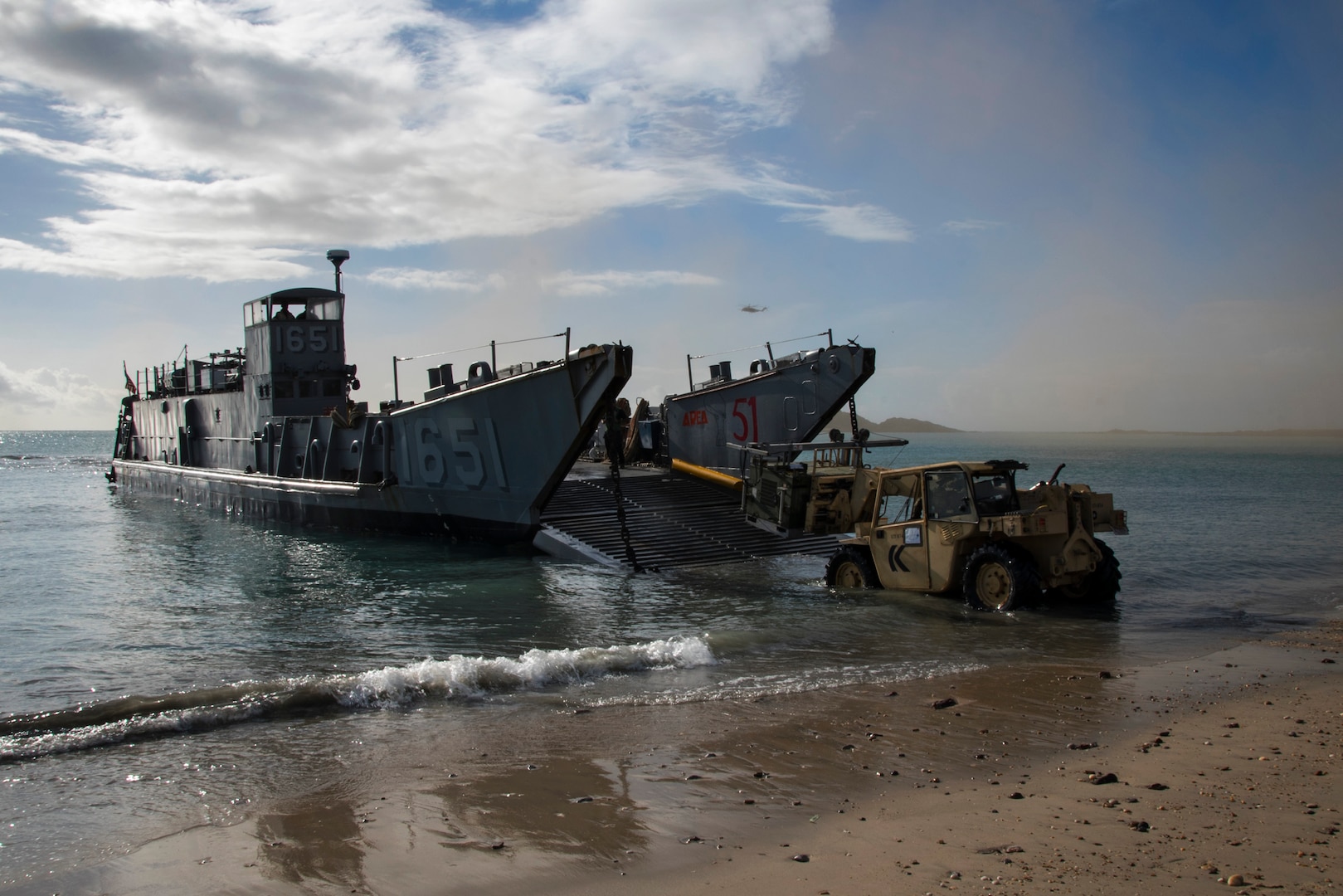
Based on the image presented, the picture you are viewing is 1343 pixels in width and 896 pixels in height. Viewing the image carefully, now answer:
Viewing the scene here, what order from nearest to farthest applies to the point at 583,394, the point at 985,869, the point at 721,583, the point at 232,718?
the point at 985,869 → the point at 232,718 → the point at 721,583 → the point at 583,394

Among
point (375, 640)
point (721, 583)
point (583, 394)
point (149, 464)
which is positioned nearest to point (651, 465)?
point (583, 394)

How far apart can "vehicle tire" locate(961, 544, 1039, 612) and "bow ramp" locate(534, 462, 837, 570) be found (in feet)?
18.4

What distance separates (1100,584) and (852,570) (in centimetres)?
344

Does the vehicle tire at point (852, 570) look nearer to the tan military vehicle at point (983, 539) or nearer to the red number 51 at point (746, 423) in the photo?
the tan military vehicle at point (983, 539)

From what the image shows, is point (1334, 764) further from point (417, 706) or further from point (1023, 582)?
point (417, 706)

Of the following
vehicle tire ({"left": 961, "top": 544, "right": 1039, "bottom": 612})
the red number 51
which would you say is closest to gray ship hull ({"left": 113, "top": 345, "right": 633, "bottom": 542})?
the red number 51

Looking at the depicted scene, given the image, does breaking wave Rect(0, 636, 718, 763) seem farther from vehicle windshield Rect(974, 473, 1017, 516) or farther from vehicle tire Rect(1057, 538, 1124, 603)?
vehicle tire Rect(1057, 538, 1124, 603)

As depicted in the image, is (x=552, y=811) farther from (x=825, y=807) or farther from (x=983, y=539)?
(x=983, y=539)

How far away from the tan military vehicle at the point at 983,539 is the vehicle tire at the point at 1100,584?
11 millimetres

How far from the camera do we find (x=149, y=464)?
39219 millimetres

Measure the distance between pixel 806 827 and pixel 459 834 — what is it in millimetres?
1958

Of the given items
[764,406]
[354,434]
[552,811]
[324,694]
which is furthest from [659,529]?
[552,811]

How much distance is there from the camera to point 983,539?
40.9 feet

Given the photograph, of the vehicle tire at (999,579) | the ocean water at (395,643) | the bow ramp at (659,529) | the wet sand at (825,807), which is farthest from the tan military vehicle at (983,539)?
the bow ramp at (659,529)
